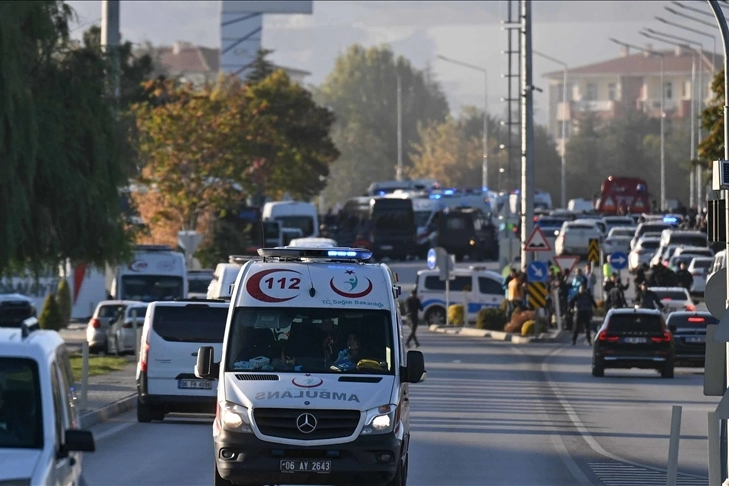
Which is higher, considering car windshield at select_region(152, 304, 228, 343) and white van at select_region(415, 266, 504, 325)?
car windshield at select_region(152, 304, 228, 343)

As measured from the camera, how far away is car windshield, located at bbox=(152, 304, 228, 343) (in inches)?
877

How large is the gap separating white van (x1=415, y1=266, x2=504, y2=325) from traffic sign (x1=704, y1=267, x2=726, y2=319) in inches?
1462

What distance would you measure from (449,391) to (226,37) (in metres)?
86.1

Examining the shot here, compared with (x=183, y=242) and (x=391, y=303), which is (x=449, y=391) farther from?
(x=183, y=242)

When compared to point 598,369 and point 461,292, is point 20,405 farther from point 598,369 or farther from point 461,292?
point 461,292

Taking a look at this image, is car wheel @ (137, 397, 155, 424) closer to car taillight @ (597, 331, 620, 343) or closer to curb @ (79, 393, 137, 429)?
curb @ (79, 393, 137, 429)

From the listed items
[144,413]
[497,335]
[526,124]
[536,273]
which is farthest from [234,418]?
[526,124]

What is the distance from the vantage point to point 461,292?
50.8 m

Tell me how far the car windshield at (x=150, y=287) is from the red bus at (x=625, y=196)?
184 ft

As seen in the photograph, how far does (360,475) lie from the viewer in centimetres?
1284

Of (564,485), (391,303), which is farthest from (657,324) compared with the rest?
(391,303)

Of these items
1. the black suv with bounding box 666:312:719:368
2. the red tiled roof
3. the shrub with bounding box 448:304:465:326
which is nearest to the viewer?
the black suv with bounding box 666:312:719:368

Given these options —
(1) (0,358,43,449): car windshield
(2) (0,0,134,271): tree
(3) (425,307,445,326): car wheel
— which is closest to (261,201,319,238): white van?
(3) (425,307,445,326): car wheel

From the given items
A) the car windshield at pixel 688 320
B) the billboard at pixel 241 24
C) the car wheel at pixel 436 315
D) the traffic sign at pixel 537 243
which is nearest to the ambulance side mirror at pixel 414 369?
the car windshield at pixel 688 320
